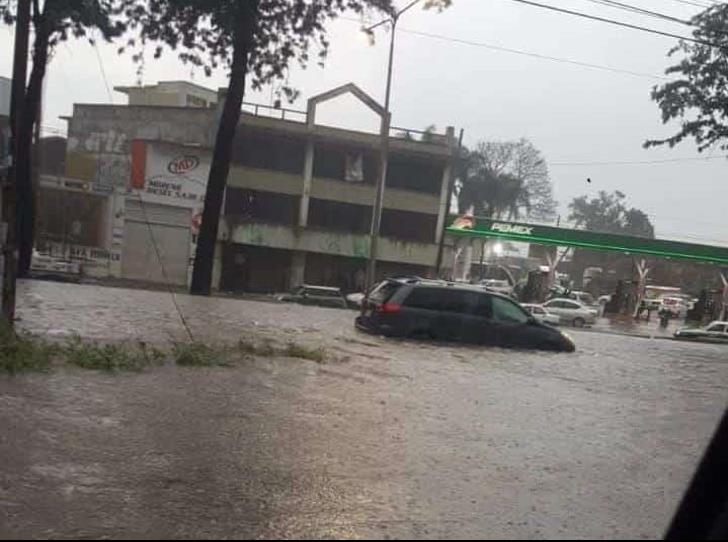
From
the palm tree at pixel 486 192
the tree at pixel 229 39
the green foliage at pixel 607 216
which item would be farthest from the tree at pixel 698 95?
Result: the green foliage at pixel 607 216

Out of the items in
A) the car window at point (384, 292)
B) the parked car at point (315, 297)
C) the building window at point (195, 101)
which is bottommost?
the parked car at point (315, 297)

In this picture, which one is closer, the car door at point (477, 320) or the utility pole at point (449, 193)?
the car door at point (477, 320)

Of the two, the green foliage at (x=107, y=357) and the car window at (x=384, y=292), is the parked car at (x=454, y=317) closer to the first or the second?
the car window at (x=384, y=292)

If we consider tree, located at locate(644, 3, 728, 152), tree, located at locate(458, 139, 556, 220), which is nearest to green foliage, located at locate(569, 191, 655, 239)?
tree, located at locate(458, 139, 556, 220)

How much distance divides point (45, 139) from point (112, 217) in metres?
12.8

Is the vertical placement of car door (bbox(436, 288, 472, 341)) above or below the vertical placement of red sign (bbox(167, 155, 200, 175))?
below

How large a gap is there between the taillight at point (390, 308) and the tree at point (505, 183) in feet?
140

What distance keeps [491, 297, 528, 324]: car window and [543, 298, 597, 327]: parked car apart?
2595 cm

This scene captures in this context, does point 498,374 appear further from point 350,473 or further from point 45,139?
point 45,139

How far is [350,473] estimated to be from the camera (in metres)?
5.28

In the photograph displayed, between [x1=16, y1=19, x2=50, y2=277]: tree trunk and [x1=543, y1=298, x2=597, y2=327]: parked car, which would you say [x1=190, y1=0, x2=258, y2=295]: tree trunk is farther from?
[x1=543, y1=298, x2=597, y2=327]: parked car

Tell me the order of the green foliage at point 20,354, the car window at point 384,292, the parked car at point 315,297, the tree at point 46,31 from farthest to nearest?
1. the parked car at point 315,297
2. the tree at point 46,31
3. the car window at point 384,292
4. the green foliage at point 20,354

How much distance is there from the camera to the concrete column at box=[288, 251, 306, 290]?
43156 mm

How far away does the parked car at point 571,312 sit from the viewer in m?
39.8
